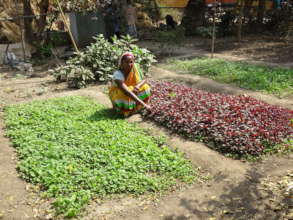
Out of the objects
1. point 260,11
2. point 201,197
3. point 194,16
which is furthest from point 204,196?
point 194,16

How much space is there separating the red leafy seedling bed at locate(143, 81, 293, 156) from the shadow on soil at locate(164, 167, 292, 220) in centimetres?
87

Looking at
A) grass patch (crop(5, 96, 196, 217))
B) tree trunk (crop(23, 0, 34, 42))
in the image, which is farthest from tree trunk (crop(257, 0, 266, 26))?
grass patch (crop(5, 96, 196, 217))

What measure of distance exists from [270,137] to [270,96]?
244cm

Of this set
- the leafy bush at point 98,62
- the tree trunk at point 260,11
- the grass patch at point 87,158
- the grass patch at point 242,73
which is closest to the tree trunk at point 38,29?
the leafy bush at point 98,62

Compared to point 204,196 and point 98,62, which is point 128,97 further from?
point 98,62

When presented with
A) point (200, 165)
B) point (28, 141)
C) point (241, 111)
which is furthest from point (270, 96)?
point (28, 141)

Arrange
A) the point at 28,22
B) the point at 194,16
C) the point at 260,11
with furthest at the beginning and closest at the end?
the point at 194,16, the point at 260,11, the point at 28,22

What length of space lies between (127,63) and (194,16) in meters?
13.4

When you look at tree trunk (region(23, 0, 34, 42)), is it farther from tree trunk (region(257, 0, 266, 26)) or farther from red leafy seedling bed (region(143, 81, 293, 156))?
tree trunk (region(257, 0, 266, 26))

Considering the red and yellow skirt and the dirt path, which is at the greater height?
the red and yellow skirt

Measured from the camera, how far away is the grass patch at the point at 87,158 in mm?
3926

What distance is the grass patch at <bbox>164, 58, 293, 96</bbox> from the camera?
7570 millimetres

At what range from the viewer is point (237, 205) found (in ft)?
12.0

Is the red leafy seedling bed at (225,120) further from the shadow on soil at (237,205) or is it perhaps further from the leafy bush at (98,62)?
the leafy bush at (98,62)
